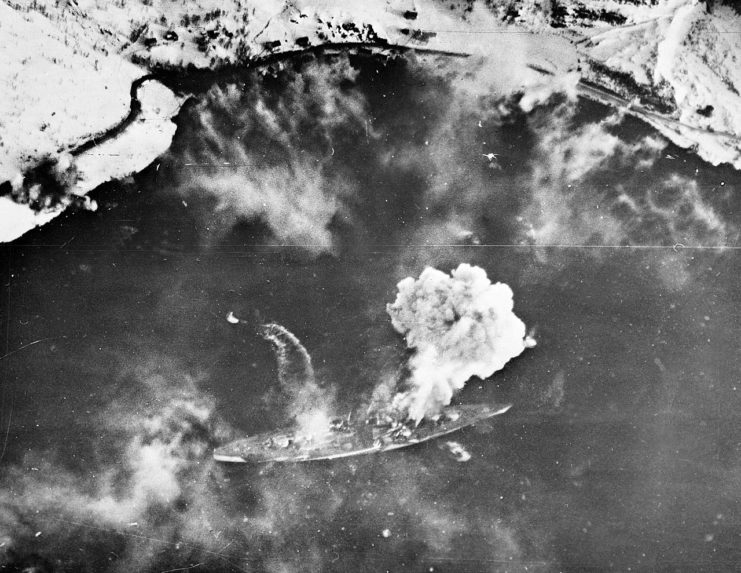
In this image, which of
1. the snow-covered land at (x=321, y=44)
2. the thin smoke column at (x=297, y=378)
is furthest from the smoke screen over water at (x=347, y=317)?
the snow-covered land at (x=321, y=44)

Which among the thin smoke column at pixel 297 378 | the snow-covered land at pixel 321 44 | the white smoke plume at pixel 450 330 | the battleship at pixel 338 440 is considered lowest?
the battleship at pixel 338 440

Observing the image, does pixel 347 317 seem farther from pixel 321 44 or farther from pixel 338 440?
pixel 321 44

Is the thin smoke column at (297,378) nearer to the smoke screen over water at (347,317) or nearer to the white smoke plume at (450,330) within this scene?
the smoke screen over water at (347,317)

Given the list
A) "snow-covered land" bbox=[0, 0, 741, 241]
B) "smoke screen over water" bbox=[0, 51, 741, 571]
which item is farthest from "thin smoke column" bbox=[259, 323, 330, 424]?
"snow-covered land" bbox=[0, 0, 741, 241]

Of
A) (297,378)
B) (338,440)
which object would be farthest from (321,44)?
(338,440)

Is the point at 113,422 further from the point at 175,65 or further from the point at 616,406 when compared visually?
the point at 616,406

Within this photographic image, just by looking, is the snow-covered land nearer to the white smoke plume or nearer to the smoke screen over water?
the smoke screen over water
